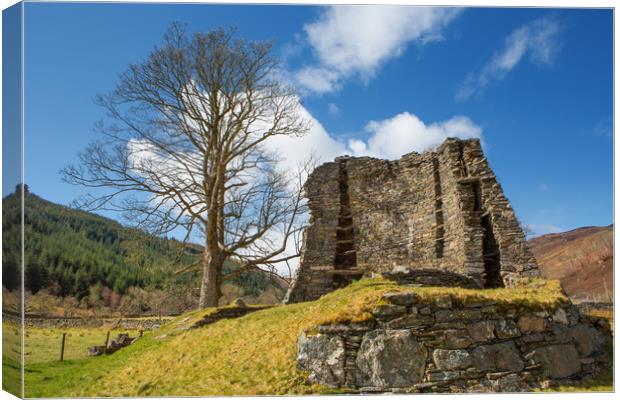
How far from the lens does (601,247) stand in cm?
3431

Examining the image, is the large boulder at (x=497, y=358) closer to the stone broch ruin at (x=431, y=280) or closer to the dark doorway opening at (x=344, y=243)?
the stone broch ruin at (x=431, y=280)

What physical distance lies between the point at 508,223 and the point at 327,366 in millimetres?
6441

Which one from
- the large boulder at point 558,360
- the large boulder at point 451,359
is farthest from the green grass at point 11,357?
the large boulder at point 558,360

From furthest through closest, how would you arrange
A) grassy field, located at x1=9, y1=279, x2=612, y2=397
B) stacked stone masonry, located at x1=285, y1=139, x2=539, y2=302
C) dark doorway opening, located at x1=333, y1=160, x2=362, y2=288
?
dark doorway opening, located at x1=333, y1=160, x2=362, y2=288 → stacked stone masonry, located at x1=285, y1=139, x2=539, y2=302 → grassy field, located at x1=9, y1=279, x2=612, y2=397

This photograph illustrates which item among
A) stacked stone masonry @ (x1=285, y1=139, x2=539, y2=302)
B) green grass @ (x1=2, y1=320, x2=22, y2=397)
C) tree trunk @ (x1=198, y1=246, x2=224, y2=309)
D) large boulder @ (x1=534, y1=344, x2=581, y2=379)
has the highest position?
stacked stone masonry @ (x1=285, y1=139, x2=539, y2=302)

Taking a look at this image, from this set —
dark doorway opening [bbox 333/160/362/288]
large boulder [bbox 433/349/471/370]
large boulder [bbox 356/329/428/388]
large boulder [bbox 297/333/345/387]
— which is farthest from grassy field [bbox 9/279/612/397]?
dark doorway opening [bbox 333/160/362/288]

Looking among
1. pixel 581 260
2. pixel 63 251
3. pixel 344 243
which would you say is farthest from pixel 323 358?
pixel 581 260

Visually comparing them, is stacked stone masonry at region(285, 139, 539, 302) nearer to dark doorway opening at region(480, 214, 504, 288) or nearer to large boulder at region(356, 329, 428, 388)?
dark doorway opening at region(480, 214, 504, 288)

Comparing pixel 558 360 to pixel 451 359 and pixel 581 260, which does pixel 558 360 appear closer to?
pixel 451 359

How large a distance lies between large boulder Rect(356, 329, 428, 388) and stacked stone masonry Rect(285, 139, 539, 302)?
161 inches

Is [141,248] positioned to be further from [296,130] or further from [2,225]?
[2,225]

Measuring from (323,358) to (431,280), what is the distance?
12.7 feet

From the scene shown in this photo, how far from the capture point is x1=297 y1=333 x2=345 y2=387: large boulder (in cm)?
713

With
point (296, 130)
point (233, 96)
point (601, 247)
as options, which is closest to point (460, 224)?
point (296, 130)
